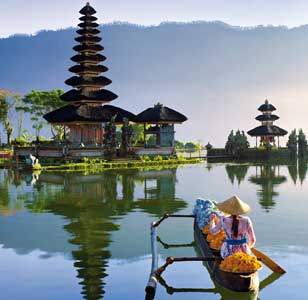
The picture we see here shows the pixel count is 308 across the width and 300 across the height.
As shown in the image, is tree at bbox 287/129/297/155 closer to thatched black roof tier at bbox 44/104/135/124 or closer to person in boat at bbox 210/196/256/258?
thatched black roof tier at bbox 44/104/135/124

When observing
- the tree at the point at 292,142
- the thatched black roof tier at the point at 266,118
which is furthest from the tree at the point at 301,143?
the thatched black roof tier at the point at 266,118

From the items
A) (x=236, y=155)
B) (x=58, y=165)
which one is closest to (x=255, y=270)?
(x=58, y=165)

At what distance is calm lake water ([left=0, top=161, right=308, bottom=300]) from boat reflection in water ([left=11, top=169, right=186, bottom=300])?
32mm

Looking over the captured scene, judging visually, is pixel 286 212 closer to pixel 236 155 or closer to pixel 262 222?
pixel 262 222

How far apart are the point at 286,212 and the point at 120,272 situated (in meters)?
9.59

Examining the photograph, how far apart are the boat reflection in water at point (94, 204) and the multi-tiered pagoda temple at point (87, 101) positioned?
14.0 meters

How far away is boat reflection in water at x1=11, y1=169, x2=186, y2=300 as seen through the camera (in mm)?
11438

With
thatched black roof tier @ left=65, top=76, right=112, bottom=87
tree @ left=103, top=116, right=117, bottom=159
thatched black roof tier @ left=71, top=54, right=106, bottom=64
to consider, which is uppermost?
thatched black roof tier @ left=71, top=54, right=106, bottom=64

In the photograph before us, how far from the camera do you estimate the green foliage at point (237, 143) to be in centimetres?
5984

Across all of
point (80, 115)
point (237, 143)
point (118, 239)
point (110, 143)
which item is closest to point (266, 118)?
point (237, 143)

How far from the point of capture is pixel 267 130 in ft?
213

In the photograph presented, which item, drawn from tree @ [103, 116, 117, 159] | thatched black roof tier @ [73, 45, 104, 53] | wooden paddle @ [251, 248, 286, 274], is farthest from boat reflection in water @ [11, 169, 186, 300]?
thatched black roof tier @ [73, 45, 104, 53]

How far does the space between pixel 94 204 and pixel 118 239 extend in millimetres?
6886

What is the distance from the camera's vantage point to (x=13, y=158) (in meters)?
46.9
